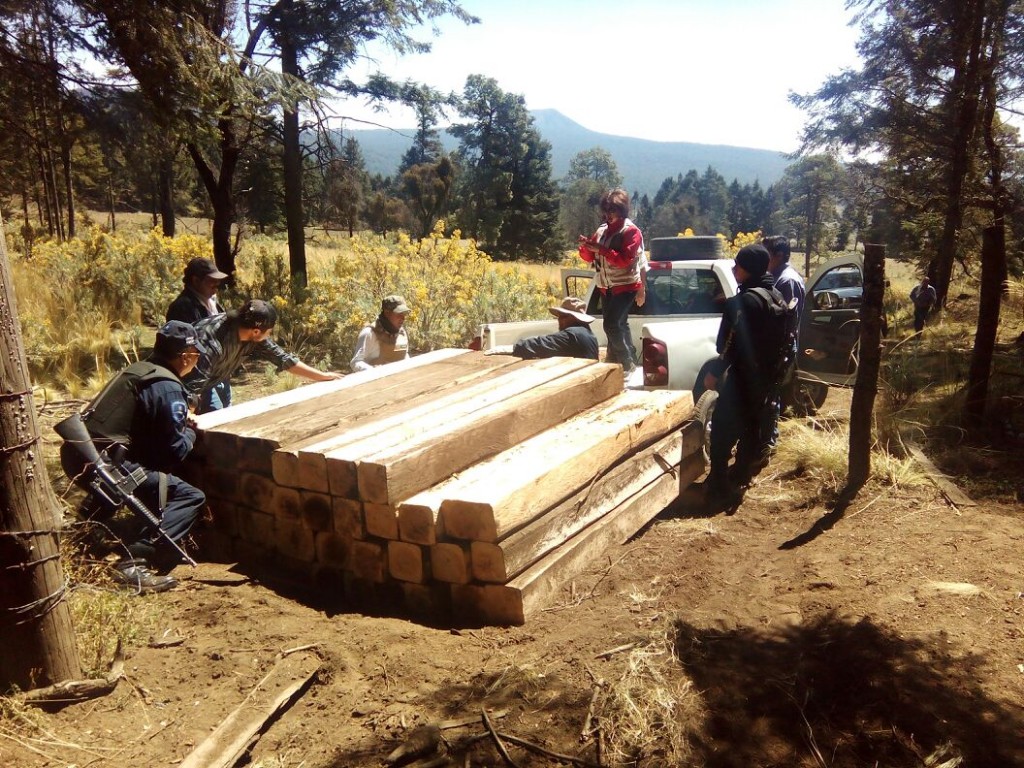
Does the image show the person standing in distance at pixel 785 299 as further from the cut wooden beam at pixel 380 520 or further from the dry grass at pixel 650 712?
the cut wooden beam at pixel 380 520

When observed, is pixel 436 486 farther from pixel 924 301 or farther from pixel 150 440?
pixel 924 301

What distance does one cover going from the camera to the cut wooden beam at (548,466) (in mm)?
3213

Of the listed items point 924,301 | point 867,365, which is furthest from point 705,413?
point 924,301

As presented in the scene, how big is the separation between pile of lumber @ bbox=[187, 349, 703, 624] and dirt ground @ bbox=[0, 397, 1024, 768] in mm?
183

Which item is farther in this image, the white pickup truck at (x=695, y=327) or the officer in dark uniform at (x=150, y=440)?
the white pickup truck at (x=695, y=327)

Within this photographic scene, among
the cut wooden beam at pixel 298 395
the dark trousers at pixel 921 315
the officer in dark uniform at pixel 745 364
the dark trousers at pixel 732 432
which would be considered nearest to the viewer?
the cut wooden beam at pixel 298 395

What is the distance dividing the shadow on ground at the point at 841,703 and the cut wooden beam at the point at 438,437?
1.38 meters

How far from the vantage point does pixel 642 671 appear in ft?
9.43

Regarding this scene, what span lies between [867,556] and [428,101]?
10.1 m

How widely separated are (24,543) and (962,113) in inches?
600

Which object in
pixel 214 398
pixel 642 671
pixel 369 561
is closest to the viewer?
pixel 642 671

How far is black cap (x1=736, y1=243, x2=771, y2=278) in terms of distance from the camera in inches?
207

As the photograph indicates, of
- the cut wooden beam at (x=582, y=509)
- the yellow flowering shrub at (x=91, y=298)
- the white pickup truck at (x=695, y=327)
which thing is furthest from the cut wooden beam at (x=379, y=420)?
the yellow flowering shrub at (x=91, y=298)

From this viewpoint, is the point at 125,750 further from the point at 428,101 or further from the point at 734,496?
the point at 428,101
